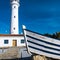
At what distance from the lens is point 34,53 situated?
10.3m

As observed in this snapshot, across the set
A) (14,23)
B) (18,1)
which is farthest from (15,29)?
(18,1)

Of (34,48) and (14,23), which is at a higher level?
(14,23)

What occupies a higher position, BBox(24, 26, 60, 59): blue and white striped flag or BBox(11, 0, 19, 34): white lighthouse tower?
BBox(11, 0, 19, 34): white lighthouse tower

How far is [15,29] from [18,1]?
26.9ft

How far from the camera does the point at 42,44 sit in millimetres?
10078

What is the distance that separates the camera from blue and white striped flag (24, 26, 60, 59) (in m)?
9.96

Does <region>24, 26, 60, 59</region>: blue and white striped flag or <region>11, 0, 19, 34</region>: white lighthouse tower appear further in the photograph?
<region>11, 0, 19, 34</region>: white lighthouse tower

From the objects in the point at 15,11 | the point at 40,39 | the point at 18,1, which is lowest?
the point at 40,39

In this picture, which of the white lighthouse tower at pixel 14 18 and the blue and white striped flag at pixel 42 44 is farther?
the white lighthouse tower at pixel 14 18

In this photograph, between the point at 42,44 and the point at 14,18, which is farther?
the point at 14,18

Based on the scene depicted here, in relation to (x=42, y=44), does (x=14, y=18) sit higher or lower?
higher

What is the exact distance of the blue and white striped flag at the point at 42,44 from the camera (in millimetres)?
9961

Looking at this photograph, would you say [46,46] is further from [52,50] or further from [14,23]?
[14,23]

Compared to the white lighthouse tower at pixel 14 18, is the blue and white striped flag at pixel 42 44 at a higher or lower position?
lower
